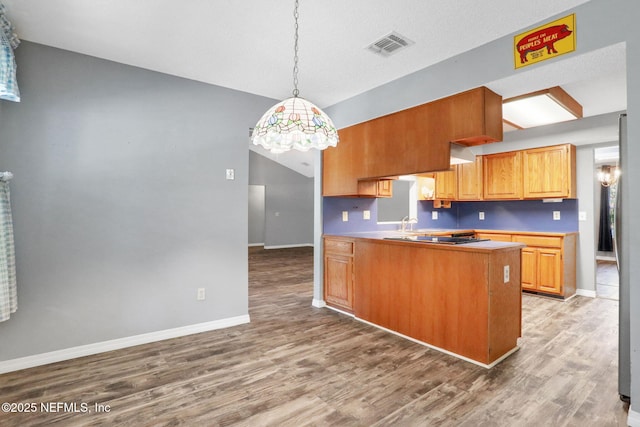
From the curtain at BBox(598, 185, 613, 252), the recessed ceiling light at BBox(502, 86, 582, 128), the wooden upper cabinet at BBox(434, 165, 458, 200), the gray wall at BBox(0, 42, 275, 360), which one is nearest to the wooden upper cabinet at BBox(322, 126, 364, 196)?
the gray wall at BBox(0, 42, 275, 360)

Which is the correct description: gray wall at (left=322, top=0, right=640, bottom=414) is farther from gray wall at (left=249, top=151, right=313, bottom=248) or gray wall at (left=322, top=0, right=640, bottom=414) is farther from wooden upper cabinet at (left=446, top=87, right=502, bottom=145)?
gray wall at (left=249, top=151, right=313, bottom=248)

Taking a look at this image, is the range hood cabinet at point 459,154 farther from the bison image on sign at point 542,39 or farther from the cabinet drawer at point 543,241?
the cabinet drawer at point 543,241

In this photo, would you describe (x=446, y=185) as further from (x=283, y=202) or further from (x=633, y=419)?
(x=283, y=202)

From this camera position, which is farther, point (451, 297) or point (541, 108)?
point (541, 108)

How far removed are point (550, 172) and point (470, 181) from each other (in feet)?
3.71

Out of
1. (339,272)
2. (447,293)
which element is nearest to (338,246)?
(339,272)

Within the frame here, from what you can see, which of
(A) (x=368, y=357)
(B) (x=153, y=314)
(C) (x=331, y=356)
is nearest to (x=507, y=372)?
(A) (x=368, y=357)

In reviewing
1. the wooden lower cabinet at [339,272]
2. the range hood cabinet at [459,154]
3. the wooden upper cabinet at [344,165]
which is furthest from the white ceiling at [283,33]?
the wooden lower cabinet at [339,272]

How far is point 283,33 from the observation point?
2488 mm

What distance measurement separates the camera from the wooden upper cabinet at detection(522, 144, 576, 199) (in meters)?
4.56

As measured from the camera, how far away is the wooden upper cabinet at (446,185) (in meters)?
5.42

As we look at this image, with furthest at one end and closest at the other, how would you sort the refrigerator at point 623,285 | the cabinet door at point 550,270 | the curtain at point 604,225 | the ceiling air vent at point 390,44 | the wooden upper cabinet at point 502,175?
1. the curtain at point 604,225
2. the wooden upper cabinet at point 502,175
3. the cabinet door at point 550,270
4. the ceiling air vent at point 390,44
5. the refrigerator at point 623,285

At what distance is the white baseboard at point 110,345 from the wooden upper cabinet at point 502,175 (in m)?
4.30

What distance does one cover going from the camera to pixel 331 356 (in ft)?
9.14
